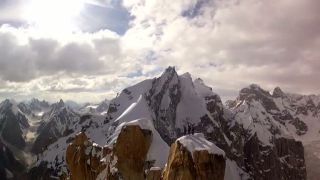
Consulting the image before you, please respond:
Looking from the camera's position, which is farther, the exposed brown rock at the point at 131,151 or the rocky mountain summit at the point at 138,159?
the exposed brown rock at the point at 131,151

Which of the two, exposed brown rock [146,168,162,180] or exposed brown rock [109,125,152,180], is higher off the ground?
exposed brown rock [109,125,152,180]

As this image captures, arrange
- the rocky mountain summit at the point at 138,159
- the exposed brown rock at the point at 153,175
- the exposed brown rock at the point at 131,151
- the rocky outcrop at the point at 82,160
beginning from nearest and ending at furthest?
1. the rocky mountain summit at the point at 138,159
2. the exposed brown rock at the point at 131,151
3. the exposed brown rock at the point at 153,175
4. the rocky outcrop at the point at 82,160

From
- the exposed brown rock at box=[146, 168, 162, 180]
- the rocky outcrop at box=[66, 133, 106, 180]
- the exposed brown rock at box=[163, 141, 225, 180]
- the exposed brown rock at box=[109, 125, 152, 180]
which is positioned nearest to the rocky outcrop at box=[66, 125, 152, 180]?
the exposed brown rock at box=[109, 125, 152, 180]

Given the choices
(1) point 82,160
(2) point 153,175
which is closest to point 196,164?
(2) point 153,175

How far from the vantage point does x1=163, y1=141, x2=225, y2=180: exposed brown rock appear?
170ft

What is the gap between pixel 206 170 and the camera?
51906 mm

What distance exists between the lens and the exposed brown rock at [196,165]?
51.8m

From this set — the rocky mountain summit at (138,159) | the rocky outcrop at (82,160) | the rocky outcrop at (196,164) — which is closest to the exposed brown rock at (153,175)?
the rocky mountain summit at (138,159)

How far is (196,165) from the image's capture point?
52000mm

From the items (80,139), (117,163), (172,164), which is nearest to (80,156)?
(80,139)

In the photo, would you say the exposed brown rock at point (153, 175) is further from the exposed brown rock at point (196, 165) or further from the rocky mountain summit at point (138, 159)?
the exposed brown rock at point (196, 165)

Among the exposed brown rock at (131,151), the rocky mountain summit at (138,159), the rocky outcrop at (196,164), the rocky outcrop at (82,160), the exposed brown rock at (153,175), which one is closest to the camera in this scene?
the rocky outcrop at (196,164)

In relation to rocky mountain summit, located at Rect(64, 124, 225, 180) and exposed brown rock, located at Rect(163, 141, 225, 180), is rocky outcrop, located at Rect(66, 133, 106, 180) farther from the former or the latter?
exposed brown rock, located at Rect(163, 141, 225, 180)

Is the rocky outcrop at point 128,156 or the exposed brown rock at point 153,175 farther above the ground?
the rocky outcrop at point 128,156
